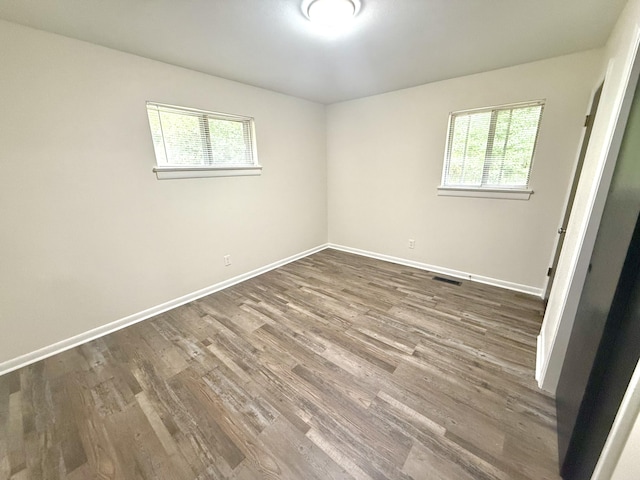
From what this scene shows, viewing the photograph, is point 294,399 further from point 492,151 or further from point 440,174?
point 492,151

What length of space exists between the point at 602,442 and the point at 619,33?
7.88 ft

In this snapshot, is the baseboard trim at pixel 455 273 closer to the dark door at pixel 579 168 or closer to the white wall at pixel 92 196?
the dark door at pixel 579 168

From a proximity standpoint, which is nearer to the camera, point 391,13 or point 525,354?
point 391,13

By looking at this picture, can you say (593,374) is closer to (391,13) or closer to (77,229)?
(391,13)

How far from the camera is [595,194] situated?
1.32 meters

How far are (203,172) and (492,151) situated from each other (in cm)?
331

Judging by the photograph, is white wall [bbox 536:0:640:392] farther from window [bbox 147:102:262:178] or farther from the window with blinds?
window [bbox 147:102:262:178]

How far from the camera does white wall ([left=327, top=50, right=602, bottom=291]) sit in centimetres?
240

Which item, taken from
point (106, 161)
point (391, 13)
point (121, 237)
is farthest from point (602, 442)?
point (106, 161)

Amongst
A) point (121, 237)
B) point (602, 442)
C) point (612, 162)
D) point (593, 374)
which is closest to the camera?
point (602, 442)

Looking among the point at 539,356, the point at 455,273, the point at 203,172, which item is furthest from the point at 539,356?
the point at 203,172

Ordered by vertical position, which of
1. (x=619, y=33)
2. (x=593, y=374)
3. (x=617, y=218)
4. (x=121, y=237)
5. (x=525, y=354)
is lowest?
(x=525, y=354)

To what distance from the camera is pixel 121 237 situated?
2291 mm

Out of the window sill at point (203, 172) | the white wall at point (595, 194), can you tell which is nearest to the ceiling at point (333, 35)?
the white wall at point (595, 194)
